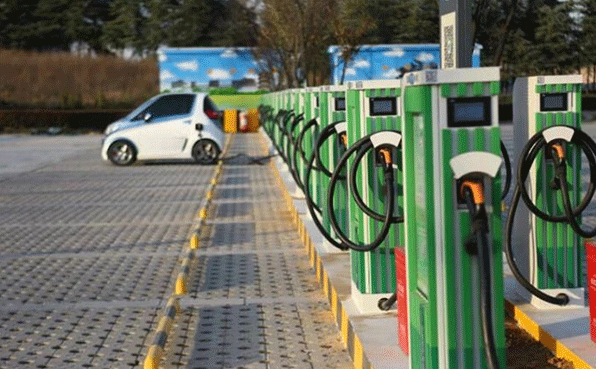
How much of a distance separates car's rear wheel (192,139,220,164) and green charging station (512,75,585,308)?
16.9 metres

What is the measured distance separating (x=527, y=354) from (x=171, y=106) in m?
18.0

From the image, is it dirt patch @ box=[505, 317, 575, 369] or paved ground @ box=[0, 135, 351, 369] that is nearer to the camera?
dirt patch @ box=[505, 317, 575, 369]

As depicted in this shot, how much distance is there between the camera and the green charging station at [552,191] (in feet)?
24.7

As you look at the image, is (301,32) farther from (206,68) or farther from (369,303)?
(369,303)

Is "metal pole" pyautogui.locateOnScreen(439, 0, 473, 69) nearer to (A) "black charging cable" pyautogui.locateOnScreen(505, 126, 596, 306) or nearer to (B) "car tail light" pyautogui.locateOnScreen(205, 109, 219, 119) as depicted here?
(A) "black charging cable" pyautogui.locateOnScreen(505, 126, 596, 306)

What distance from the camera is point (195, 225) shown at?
14.1 meters

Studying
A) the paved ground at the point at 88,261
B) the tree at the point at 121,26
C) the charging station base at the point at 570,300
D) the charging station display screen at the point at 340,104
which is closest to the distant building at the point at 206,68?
the tree at the point at 121,26

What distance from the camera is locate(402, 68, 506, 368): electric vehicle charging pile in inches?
206

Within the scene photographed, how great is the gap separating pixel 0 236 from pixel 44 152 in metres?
20.3

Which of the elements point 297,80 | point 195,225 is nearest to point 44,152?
point 297,80

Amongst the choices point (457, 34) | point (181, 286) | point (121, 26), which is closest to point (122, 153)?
point (181, 286)

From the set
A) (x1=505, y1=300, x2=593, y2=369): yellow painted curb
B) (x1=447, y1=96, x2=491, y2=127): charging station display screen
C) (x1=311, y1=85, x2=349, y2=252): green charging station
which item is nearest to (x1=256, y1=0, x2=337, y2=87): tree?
(x1=311, y1=85, x2=349, y2=252): green charging station

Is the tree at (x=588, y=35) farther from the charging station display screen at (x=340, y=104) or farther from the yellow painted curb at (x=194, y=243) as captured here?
the yellow painted curb at (x=194, y=243)

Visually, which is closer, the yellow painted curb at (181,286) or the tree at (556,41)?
the yellow painted curb at (181,286)
